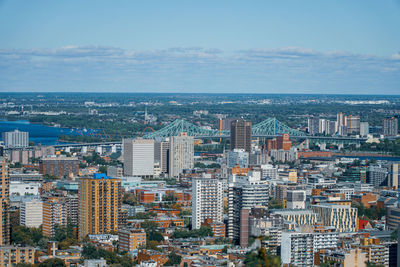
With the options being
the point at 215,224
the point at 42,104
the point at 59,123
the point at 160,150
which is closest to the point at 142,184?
the point at 160,150

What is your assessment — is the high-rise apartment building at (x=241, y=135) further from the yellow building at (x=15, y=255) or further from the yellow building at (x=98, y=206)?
the yellow building at (x=15, y=255)

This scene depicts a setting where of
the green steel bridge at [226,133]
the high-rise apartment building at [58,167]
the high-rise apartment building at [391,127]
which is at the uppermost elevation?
the high-rise apartment building at [391,127]

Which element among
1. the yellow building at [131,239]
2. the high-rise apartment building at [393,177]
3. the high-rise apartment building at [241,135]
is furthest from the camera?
the high-rise apartment building at [241,135]

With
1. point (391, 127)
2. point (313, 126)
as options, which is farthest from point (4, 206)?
point (313, 126)

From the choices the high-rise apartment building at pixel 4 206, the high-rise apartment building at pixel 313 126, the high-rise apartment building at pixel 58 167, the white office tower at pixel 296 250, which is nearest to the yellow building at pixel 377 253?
the white office tower at pixel 296 250

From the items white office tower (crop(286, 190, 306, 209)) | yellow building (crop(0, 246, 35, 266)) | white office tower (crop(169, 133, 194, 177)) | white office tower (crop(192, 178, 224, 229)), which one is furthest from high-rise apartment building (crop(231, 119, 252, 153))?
yellow building (crop(0, 246, 35, 266))

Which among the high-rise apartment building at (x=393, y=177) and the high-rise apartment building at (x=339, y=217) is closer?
the high-rise apartment building at (x=339, y=217)
